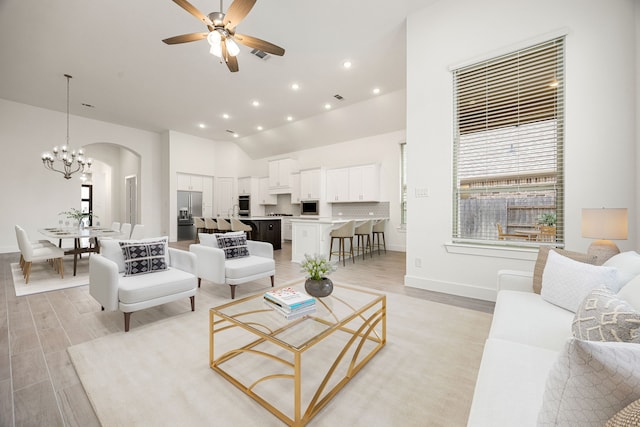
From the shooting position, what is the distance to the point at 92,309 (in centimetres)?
287

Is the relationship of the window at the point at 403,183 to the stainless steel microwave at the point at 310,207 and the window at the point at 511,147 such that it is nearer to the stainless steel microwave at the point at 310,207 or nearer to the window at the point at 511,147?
the stainless steel microwave at the point at 310,207

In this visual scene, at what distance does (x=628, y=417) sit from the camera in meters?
0.57

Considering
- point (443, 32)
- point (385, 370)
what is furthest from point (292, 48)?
point (385, 370)

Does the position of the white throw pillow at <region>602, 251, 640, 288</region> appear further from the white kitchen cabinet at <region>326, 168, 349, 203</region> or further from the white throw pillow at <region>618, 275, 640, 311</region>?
the white kitchen cabinet at <region>326, 168, 349, 203</region>

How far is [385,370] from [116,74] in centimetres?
652

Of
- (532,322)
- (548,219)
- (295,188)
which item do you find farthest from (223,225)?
(532,322)

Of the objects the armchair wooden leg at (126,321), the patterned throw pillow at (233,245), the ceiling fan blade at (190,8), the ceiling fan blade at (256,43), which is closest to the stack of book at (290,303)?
the armchair wooden leg at (126,321)

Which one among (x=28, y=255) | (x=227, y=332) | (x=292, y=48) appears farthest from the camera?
(x=292, y=48)

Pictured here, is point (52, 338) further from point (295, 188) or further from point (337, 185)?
point (295, 188)

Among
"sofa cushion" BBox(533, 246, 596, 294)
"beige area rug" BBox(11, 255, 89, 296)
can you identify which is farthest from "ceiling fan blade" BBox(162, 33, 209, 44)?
"sofa cushion" BBox(533, 246, 596, 294)

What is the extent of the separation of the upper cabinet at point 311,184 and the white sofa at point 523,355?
623 cm

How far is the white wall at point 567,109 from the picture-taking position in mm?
2521

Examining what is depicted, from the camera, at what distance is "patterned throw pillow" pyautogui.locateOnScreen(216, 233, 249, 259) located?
3.42 metres

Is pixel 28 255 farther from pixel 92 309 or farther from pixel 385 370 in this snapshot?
pixel 385 370
